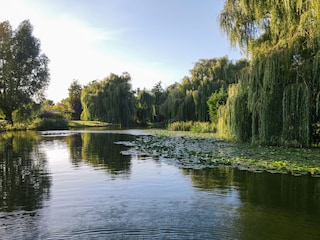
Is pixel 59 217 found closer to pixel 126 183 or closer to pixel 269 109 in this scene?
pixel 126 183

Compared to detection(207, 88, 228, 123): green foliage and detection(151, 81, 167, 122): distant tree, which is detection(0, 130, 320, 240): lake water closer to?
detection(207, 88, 228, 123): green foliage

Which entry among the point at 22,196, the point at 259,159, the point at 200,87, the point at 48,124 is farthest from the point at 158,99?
the point at 22,196

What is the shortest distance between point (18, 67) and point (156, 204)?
3285 cm

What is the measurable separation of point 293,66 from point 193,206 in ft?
28.4

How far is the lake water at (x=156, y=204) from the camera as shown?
4.48 m

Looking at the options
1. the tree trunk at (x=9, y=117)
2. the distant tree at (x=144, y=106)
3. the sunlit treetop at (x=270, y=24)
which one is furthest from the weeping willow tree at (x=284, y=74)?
Answer: the distant tree at (x=144, y=106)

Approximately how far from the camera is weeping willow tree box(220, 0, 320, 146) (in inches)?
450

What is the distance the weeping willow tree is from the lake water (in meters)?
4.38

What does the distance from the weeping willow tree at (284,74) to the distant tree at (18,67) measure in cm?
2740

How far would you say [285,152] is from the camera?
10.7 metres

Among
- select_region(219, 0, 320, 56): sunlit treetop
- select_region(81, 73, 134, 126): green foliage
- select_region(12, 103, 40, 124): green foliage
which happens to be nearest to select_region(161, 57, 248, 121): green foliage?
select_region(81, 73, 134, 126): green foliage

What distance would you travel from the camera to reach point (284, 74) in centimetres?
1231

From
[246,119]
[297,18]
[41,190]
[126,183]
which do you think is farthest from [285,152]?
[41,190]

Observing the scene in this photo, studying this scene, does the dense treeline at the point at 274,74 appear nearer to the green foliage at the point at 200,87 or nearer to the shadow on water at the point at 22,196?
the shadow on water at the point at 22,196
